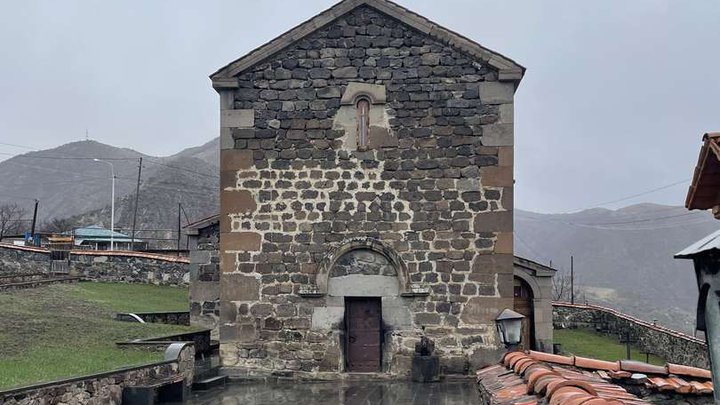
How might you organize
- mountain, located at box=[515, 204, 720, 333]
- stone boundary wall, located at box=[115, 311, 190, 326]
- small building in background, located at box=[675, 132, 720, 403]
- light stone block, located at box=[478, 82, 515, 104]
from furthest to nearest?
mountain, located at box=[515, 204, 720, 333] → stone boundary wall, located at box=[115, 311, 190, 326] → light stone block, located at box=[478, 82, 515, 104] → small building in background, located at box=[675, 132, 720, 403]

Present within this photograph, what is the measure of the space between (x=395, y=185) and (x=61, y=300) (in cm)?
914

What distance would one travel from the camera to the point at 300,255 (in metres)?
14.8

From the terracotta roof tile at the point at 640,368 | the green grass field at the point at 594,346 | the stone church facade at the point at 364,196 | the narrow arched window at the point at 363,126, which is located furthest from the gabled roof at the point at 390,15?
the green grass field at the point at 594,346

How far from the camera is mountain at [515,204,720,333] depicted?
11044 cm

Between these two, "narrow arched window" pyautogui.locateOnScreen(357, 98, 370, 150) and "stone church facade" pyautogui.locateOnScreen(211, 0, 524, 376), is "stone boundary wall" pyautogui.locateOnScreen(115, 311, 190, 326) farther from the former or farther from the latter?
"narrow arched window" pyautogui.locateOnScreen(357, 98, 370, 150)

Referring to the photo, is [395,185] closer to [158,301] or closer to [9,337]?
[9,337]

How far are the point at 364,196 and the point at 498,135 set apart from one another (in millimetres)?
3036

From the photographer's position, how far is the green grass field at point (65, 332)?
9.76 metres

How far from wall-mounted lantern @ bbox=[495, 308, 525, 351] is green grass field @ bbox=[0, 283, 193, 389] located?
18.4 feet

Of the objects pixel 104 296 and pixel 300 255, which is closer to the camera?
pixel 300 255

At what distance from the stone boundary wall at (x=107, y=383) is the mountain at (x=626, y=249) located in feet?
265

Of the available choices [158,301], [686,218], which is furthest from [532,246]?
[158,301]

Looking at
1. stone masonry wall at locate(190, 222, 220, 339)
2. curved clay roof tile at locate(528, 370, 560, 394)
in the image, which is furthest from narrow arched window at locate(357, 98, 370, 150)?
curved clay roof tile at locate(528, 370, 560, 394)

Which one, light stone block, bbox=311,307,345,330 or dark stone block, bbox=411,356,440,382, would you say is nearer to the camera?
dark stone block, bbox=411,356,440,382
